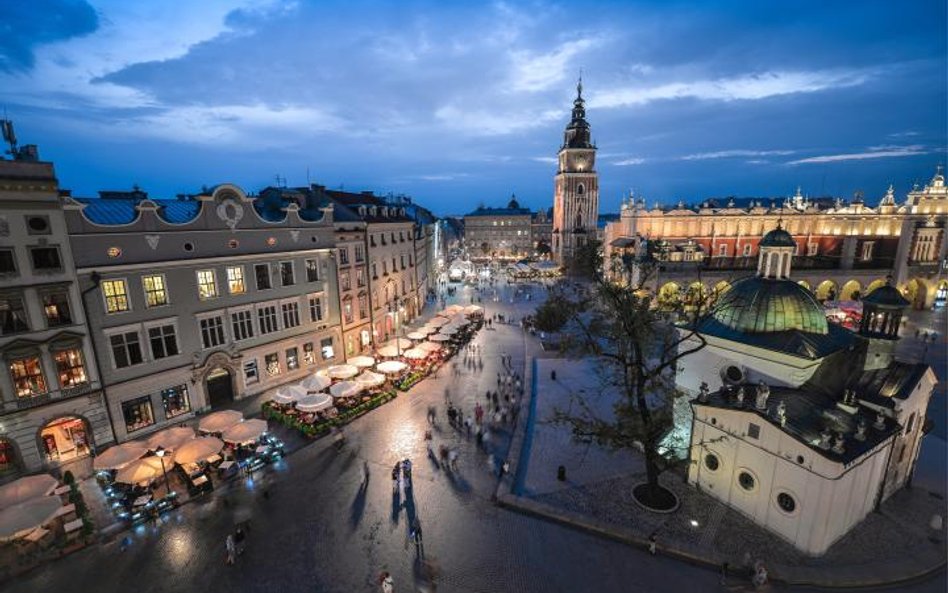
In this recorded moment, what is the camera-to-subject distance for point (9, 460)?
A: 872 inches

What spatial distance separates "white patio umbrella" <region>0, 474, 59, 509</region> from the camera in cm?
1773

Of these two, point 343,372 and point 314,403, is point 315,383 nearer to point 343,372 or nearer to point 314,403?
point 314,403

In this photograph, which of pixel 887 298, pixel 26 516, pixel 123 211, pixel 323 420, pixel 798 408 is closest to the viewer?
pixel 26 516

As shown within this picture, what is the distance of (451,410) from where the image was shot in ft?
91.7

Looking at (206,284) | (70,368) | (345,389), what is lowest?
(345,389)

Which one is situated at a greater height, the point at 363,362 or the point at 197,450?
the point at 197,450

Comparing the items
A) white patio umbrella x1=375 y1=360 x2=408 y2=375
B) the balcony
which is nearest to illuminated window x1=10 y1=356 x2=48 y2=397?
the balcony

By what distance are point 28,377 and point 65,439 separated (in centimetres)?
437

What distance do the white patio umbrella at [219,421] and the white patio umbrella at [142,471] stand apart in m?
2.60

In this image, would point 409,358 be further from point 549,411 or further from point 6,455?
point 6,455

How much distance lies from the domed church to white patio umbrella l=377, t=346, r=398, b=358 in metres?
24.6

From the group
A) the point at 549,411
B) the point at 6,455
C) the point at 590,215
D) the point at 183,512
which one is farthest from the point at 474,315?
the point at 590,215

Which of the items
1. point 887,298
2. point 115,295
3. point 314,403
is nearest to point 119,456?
point 115,295

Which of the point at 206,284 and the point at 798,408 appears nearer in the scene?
the point at 798,408
